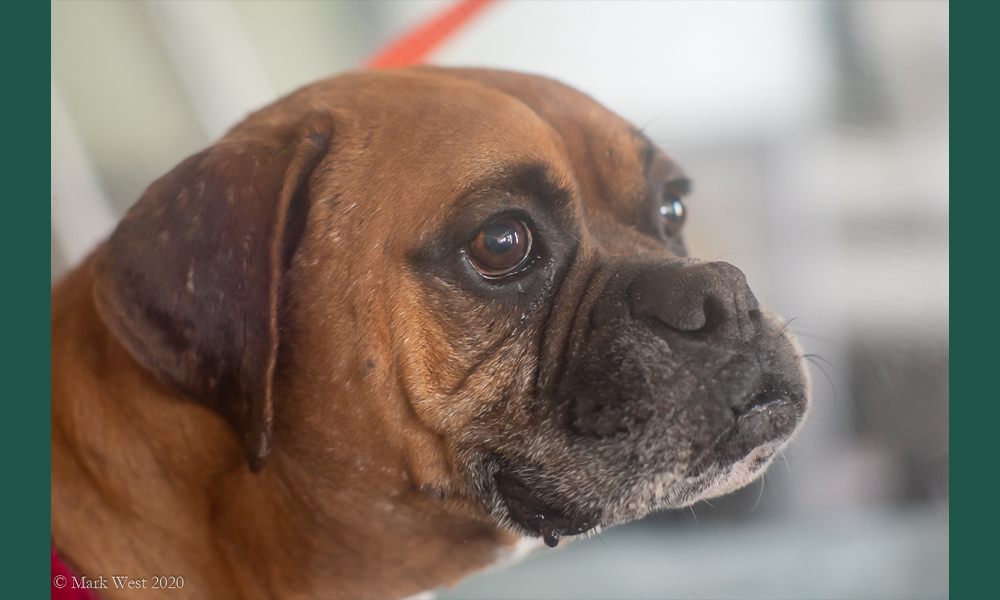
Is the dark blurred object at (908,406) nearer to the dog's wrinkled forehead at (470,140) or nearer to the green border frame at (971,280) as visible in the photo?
the green border frame at (971,280)

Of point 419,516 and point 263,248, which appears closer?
point 263,248

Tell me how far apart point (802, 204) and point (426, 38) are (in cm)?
84

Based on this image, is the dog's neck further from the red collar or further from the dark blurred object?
the dark blurred object

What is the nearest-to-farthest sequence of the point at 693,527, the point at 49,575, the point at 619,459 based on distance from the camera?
1. the point at 49,575
2. the point at 619,459
3. the point at 693,527

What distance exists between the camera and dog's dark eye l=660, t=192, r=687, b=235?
1.66m

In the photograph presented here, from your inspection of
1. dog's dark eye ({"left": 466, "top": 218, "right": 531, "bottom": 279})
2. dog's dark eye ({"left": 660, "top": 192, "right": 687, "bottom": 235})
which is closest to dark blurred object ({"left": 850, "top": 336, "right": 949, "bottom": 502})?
dog's dark eye ({"left": 660, "top": 192, "right": 687, "bottom": 235})

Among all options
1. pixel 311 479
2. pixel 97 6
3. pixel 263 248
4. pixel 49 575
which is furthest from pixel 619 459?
pixel 97 6

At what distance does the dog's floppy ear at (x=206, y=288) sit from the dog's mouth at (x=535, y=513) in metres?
0.44

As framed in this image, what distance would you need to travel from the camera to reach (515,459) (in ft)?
4.27

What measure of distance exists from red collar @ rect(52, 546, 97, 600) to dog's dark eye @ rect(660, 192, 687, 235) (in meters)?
1.35

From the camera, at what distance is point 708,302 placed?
1157 millimetres

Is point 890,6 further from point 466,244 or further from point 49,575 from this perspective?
point 49,575

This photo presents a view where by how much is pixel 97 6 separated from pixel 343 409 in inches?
35.7

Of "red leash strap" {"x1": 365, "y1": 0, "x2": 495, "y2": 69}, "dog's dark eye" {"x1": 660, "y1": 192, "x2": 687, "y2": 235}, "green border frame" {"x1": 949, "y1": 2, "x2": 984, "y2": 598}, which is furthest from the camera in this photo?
"dog's dark eye" {"x1": 660, "y1": 192, "x2": 687, "y2": 235}
